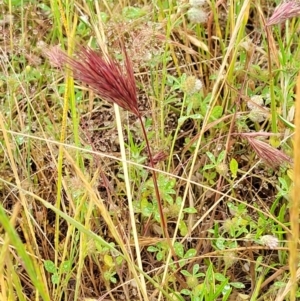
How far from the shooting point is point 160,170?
0.95m

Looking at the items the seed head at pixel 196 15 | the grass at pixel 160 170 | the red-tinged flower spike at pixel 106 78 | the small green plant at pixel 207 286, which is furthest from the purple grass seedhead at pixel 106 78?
the seed head at pixel 196 15

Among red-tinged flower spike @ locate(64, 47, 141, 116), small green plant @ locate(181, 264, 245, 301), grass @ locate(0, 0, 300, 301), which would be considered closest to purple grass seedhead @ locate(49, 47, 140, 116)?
red-tinged flower spike @ locate(64, 47, 141, 116)

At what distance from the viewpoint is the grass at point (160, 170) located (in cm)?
99

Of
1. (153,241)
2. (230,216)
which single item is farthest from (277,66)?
(153,241)

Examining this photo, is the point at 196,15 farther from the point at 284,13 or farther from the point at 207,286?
the point at 207,286

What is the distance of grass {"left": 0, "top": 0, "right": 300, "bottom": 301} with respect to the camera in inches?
38.9

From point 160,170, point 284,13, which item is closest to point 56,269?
point 160,170

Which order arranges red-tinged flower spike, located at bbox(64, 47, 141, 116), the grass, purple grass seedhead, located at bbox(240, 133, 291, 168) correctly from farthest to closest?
the grass, purple grass seedhead, located at bbox(240, 133, 291, 168), red-tinged flower spike, located at bbox(64, 47, 141, 116)

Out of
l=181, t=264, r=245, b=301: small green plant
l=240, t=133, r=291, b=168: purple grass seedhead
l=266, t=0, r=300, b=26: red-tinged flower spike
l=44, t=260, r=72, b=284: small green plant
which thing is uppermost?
l=266, t=0, r=300, b=26: red-tinged flower spike

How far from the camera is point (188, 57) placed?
138 cm

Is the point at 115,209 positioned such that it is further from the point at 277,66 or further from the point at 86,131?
the point at 277,66

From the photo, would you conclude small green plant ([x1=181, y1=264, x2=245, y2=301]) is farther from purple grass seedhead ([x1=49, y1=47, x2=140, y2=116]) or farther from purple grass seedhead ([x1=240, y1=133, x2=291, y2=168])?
purple grass seedhead ([x1=49, y1=47, x2=140, y2=116])

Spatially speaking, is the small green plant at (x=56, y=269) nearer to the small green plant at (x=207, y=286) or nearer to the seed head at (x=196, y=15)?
the small green plant at (x=207, y=286)

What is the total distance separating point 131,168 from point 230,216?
23 cm
